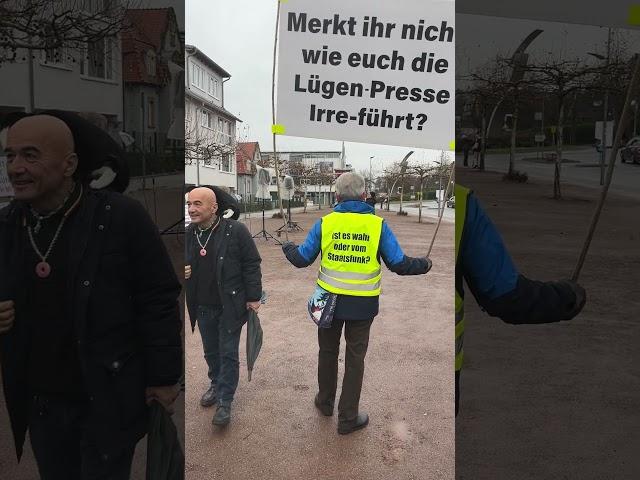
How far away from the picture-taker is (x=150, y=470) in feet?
5.57

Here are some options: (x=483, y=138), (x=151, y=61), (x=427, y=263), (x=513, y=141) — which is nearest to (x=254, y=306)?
(x=427, y=263)

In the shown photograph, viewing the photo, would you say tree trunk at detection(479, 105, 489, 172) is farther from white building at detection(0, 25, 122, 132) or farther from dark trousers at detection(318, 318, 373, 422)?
white building at detection(0, 25, 122, 132)

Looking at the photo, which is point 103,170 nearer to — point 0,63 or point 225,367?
point 0,63

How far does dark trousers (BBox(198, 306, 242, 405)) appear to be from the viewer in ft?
6.08

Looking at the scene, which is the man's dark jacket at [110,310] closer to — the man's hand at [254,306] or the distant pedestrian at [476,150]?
the man's hand at [254,306]

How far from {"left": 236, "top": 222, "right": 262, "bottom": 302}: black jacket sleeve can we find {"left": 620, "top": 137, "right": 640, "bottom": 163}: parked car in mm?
1484

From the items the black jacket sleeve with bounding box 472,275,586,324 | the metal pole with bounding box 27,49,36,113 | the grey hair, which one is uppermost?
the metal pole with bounding box 27,49,36,113

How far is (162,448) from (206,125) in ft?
2.86

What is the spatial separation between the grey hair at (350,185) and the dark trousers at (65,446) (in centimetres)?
85

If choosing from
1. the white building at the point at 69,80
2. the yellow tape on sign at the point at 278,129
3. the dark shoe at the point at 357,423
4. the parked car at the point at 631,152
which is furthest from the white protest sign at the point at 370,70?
the parked car at the point at 631,152

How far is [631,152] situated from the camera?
241 cm

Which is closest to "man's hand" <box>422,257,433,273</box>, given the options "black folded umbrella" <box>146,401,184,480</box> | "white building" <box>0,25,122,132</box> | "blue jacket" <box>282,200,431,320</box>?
"blue jacket" <box>282,200,431,320</box>

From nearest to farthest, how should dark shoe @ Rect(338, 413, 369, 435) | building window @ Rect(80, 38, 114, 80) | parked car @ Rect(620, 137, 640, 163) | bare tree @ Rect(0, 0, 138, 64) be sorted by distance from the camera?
bare tree @ Rect(0, 0, 138, 64) < building window @ Rect(80, 38, 114, 80) < dark shoe @ Rect(338, 413, 369, 435) < parked car @ Rect(620, 137, 640, 163)

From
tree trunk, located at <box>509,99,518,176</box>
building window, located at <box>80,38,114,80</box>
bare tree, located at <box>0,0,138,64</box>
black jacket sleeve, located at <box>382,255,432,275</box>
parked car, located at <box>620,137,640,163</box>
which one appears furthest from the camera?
parked car, located at <box>620,137,640,163</box>
